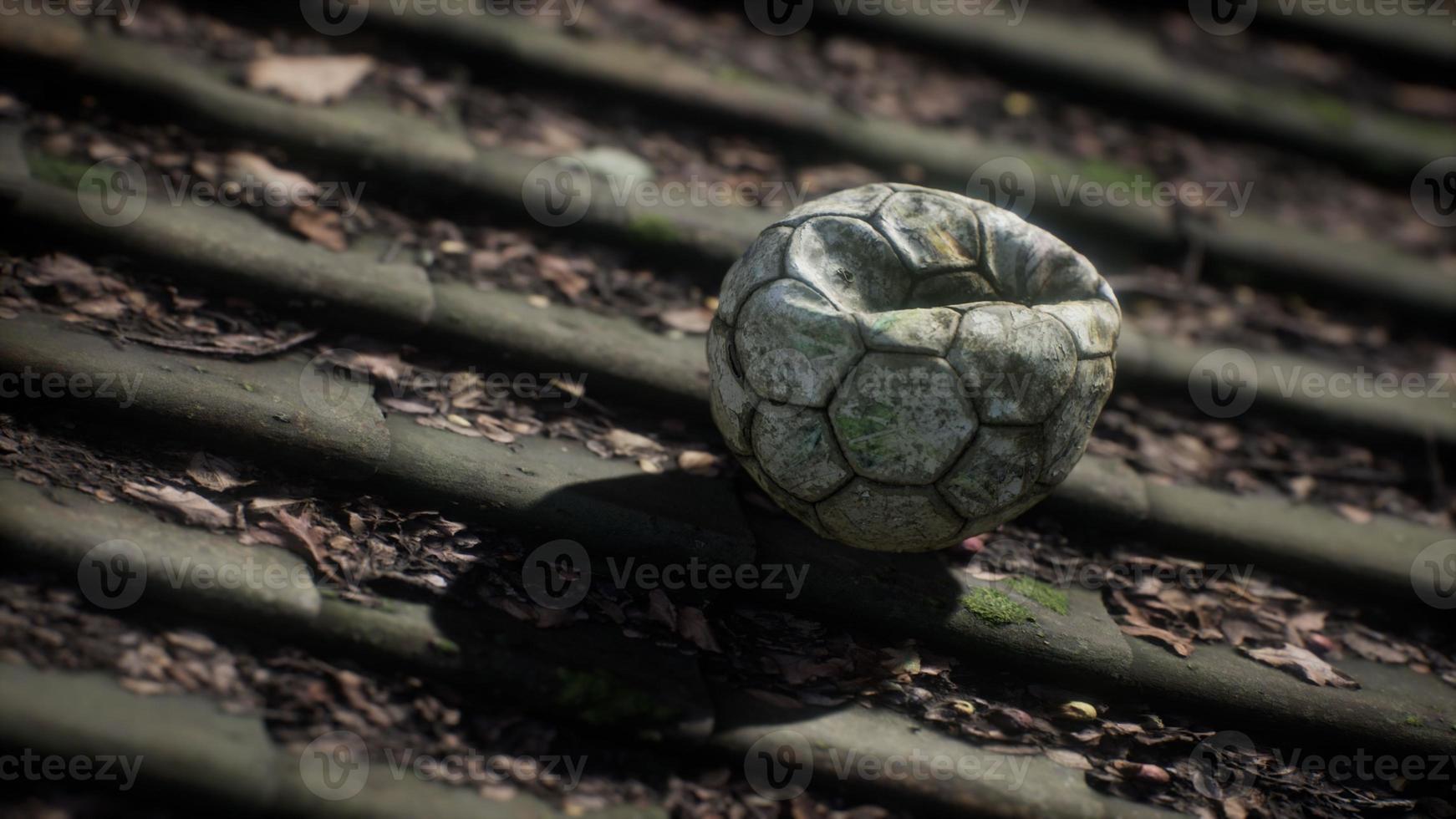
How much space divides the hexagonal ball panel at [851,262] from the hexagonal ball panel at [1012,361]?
19 centimetres

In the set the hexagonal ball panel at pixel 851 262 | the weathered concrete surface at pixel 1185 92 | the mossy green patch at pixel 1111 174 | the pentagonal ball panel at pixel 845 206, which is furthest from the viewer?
the weathered concrete surface at pixel 1185 92

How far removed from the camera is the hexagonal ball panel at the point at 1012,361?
6.26ft

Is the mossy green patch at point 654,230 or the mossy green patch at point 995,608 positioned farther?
the mossy green patch at point 654,230

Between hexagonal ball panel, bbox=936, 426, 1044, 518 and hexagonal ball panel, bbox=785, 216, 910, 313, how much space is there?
1.12 feet

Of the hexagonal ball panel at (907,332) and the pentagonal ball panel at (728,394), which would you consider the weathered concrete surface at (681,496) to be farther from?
the hexagonal ball panel at (907,332)

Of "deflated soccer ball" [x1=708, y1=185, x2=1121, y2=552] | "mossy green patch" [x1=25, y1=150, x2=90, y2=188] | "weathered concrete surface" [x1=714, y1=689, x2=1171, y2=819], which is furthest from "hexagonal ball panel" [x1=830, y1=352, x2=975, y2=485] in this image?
"mossy green patch" [x1=25, y1=150, x2=90, y2=188]

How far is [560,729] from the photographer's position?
1.92 metres

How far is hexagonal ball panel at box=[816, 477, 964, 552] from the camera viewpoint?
1.97m

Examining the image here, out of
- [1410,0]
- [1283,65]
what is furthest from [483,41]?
[1410,0]

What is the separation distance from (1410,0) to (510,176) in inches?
143

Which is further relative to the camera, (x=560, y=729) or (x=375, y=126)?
(x=375, y=126)

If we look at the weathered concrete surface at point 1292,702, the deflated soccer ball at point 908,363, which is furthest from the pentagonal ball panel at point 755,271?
the weathered concrete surface at point 1292,702

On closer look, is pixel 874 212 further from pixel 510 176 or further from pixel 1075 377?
pixel 510 176

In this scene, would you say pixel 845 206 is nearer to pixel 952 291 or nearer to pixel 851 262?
pixel 851 262
